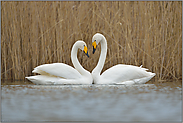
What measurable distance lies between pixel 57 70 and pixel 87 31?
2072 millimetres

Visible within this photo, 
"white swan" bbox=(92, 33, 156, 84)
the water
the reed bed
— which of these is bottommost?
the water

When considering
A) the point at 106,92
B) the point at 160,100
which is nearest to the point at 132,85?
the point at 106,92

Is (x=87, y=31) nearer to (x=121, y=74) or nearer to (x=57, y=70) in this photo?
(x=121, y=74)

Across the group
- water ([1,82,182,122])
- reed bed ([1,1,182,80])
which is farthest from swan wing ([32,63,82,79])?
reed bed ([1,1,182,80])

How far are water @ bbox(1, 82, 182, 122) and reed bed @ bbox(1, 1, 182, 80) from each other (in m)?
2.02

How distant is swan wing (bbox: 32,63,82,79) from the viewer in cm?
773

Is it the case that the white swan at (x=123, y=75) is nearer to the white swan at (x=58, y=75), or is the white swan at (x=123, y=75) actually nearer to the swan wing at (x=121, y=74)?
the swan wing at (x=121, y=74)

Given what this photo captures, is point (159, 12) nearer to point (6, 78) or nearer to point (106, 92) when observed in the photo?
point (106, 92)

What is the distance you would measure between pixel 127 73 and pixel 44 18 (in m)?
2.85

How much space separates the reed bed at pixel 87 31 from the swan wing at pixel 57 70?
1523 mm

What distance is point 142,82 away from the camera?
A: 838cm

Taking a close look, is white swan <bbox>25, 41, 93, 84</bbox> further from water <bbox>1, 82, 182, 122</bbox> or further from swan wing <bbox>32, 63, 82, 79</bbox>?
water <bbox>1, 82, 182, 122</bbox>

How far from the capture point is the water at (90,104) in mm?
4559

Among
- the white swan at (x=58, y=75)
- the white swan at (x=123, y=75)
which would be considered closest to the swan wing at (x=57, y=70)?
the white swan at (x=58, y=75)
